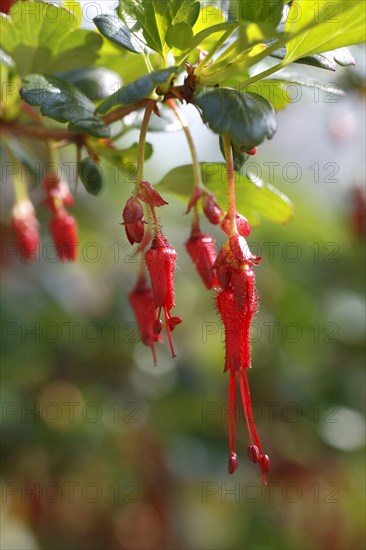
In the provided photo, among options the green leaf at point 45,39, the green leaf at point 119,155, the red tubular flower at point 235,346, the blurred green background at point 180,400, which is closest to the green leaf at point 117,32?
the green leaf at point 45,39

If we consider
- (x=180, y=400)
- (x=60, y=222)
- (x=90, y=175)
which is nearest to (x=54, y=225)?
(x=60, y=222)

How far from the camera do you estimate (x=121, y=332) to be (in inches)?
93.9

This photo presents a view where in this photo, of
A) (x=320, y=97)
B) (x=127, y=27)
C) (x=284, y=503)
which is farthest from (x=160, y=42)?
(x=284, y=503)

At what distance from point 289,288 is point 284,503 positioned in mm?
776

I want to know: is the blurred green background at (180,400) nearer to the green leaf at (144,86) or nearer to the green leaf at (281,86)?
the green leaf at (281,86)

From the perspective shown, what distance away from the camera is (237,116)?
0.81 metres

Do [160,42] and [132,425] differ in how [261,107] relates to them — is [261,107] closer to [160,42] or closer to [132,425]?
[160,42]

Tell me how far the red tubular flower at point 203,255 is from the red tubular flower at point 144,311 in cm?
12

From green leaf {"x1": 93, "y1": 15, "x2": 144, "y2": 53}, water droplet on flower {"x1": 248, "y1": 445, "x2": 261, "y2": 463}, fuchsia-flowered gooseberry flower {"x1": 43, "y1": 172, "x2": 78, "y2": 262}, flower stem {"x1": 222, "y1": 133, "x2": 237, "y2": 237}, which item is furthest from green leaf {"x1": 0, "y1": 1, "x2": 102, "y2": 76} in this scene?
water droplet on flower {"x1": 248, "y1": 445, "x2": 261, "y2": 463}

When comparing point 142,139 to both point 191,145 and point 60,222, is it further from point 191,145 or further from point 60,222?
point 60,222

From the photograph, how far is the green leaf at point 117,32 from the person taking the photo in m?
0.91

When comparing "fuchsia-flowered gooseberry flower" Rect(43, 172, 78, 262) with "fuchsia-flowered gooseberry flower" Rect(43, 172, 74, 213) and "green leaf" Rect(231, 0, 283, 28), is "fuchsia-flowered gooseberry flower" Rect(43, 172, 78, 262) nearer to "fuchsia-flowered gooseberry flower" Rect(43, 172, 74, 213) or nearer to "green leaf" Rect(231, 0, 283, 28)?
"fuchsia-flowered gooseberry flower" Rect(43, 172, 74, 213)

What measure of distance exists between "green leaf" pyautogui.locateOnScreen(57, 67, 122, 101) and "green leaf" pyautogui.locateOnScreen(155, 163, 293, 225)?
0.18 meters

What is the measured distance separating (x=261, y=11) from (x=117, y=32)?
0.63 ft
